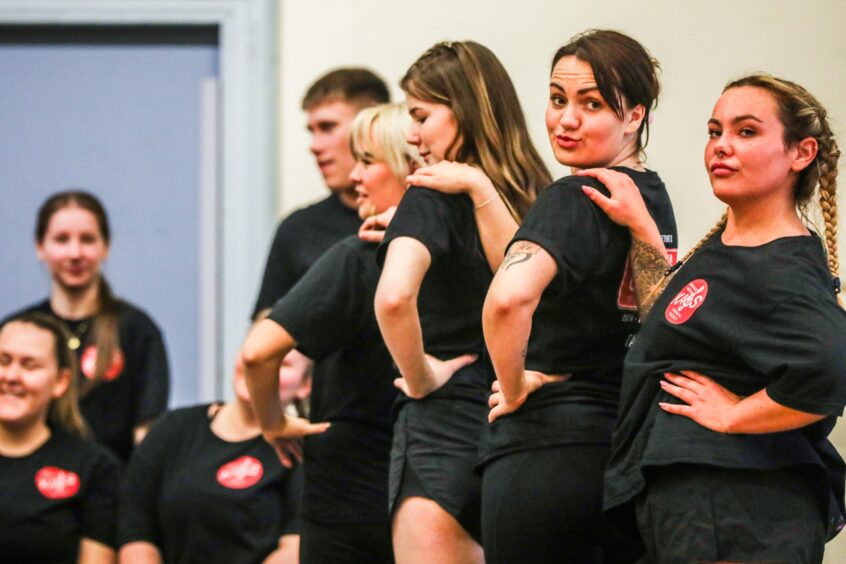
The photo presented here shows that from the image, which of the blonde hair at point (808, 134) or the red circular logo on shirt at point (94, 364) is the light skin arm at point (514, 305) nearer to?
the blonde hair at point (808, 134)

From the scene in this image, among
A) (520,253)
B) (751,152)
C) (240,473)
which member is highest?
(751,152)

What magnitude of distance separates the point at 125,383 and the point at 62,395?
0.73ft

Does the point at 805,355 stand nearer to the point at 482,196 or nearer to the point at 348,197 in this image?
the point at 482,196

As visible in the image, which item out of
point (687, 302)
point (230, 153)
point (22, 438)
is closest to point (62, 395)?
point (22, 438)

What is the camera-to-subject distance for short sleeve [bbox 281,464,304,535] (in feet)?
9.77

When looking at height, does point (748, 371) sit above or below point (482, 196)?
below

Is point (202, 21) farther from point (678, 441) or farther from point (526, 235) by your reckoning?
point (678, 441)

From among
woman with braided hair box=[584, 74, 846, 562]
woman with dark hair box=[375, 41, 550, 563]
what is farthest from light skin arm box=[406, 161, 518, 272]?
woman with braided hair box=[584, 74, 846, 562]

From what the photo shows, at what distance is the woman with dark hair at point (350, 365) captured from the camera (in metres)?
2.29

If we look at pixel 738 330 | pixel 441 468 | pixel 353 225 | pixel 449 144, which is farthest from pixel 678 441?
pixel 353 225

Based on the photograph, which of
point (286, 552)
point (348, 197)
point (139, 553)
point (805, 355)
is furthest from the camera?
point (348, 197)

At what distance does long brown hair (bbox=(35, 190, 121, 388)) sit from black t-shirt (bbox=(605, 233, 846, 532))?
209 cm

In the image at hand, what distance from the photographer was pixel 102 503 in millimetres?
3203

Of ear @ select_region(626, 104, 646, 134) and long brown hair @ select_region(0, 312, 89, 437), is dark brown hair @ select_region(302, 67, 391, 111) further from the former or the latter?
ear @ select_region(626, 104, 646, 134)
